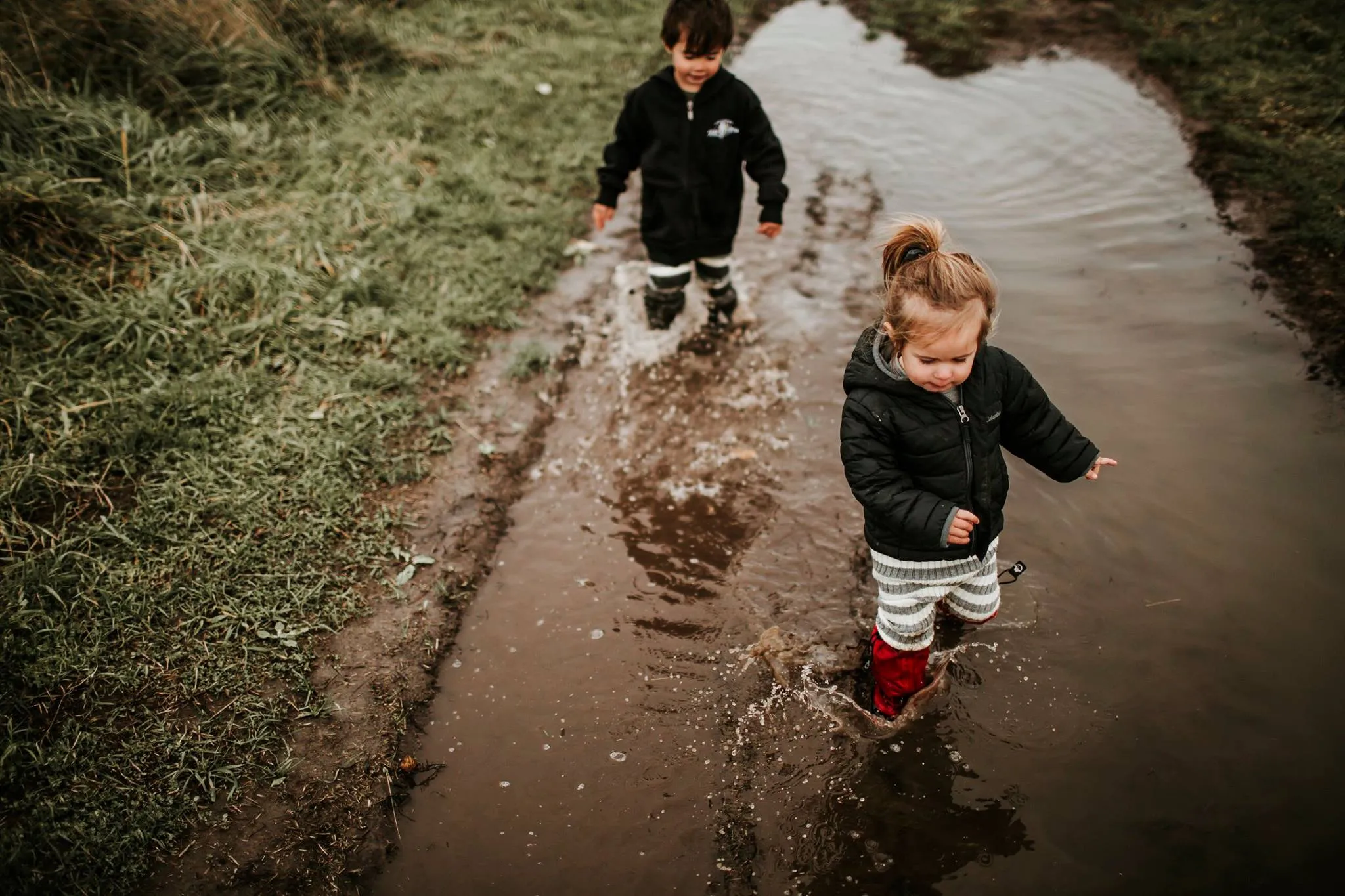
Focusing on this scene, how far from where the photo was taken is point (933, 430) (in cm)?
240

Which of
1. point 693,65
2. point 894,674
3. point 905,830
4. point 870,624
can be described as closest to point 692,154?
point 693,65

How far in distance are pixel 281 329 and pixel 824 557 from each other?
3419 millimetres

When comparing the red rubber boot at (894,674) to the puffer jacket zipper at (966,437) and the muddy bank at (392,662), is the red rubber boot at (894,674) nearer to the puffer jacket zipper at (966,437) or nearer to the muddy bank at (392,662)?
the puffer jacket zipper at (966,437)

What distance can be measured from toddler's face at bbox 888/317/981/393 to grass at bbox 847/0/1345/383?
3.02 meters

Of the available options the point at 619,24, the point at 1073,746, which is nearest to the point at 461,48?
the point at 619,24

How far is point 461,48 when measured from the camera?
7.79 metres

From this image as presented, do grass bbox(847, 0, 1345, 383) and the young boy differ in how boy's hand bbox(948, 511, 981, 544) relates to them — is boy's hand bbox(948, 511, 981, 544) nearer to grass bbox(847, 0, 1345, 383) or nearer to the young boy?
the young boy

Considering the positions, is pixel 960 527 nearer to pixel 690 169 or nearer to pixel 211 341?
pixel 690 169

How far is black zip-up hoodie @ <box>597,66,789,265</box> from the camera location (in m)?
3.88

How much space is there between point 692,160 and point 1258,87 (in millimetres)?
5153

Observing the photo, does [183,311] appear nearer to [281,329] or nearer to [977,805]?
[281,329]

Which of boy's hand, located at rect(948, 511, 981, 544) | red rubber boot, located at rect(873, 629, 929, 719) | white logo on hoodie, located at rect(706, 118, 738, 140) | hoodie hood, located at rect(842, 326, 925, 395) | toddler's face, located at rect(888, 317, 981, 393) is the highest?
white logo on hoodie, located at rect(706, 118, 738, 140)

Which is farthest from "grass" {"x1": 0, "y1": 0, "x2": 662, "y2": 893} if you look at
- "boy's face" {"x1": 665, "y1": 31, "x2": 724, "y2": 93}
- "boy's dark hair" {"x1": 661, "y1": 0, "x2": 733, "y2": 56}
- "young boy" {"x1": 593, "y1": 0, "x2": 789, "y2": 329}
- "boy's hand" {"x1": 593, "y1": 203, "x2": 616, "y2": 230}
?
"boy's dark hair" {"x1": 661, "y1": 0, "x2": 733, "y2": 56}

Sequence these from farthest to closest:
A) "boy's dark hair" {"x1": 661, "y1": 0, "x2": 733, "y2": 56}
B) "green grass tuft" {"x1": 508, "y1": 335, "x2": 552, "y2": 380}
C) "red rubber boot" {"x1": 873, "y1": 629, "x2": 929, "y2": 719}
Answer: "green grass tuft" {"x1": 508, "y1": 335, "x2": 552, "y2": 380}, "boy's dark hair" {"x1": 661, "y1": 0, "x2": 733, "y2": 56}, "red rubber boot" {"x1": 873, "y1": 629, "x2": 929, "y2": 719}
